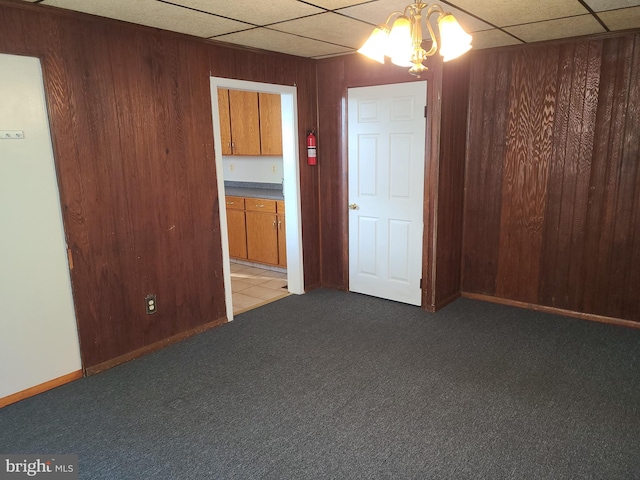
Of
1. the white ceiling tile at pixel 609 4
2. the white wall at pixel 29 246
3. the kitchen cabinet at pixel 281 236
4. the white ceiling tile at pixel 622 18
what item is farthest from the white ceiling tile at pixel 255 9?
the kitchen cabinet at pixel 281 236

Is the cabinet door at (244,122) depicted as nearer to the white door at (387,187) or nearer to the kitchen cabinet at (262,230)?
the kitchen cabinet at (262,230)

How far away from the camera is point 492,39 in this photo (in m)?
3.56

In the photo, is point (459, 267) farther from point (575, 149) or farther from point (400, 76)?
point (400, 76)

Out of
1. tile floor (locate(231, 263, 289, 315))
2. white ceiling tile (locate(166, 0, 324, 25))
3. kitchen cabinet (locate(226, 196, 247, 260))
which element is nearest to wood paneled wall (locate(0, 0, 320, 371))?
tile floor (locate(231, 263, 289, 315))

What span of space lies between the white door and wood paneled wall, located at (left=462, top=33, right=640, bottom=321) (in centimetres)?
63

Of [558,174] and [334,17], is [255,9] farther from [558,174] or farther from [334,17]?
[558,174]

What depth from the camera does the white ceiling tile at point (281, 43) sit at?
3344 millimetres

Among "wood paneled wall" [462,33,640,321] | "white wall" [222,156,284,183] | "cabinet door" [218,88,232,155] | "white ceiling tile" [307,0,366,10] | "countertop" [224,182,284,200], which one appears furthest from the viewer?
"white wall" [222,156,284,183]

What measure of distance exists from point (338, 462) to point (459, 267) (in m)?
2.72

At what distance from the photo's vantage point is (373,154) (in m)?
4.28

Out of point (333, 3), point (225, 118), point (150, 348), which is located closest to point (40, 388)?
point (150, 348)

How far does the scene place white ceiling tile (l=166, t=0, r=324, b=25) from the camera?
2.56 metres

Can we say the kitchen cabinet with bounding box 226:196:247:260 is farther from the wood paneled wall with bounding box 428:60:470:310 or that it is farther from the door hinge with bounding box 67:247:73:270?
the door hinge with bounding box 67:247:73:270

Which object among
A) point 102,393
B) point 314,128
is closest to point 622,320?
point 314,128
